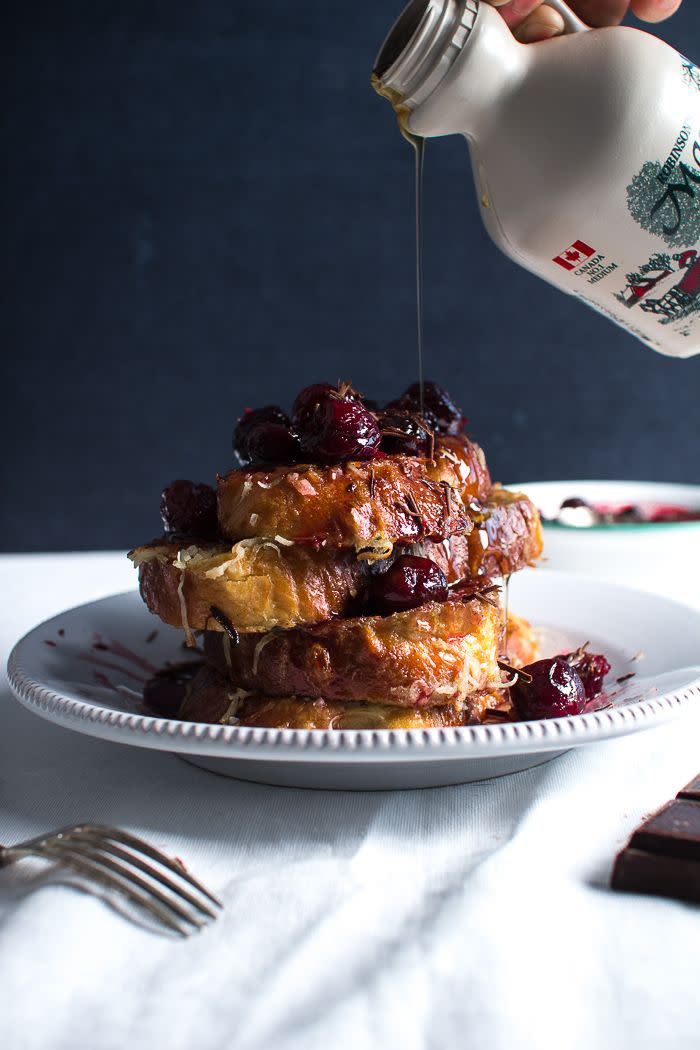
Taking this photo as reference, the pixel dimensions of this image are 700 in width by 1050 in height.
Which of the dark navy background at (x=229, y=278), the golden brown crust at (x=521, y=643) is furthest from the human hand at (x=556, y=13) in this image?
the dark navy background at (x=229, y=278)

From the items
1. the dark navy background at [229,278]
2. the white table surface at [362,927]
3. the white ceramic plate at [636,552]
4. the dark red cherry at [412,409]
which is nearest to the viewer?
the white table surface at [362,927]

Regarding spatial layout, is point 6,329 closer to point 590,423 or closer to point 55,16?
point 55,16

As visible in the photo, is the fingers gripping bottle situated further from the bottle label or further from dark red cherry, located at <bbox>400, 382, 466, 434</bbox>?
dark red cherry, located at <bbox>400, 382, 466, 434</bbox>

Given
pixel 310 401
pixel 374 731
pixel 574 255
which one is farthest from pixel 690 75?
pixel 374 731

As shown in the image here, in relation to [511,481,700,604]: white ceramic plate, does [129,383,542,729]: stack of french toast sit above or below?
above

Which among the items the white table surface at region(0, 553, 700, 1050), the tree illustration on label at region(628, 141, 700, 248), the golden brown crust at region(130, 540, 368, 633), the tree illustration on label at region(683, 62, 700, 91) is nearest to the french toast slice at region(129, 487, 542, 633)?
the golden brown crust at region(130, 540, 368, 633)

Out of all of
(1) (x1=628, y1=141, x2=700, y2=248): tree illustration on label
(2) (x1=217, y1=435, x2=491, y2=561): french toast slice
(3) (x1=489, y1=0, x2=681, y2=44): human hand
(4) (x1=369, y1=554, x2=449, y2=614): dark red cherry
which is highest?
(3) (x1=489, y1=0, x2=681, y2=44): human hand

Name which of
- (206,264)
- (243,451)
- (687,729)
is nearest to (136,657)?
(243,451)

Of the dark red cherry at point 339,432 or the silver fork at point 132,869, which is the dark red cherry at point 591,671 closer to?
the dark red cherry at point 339,432
